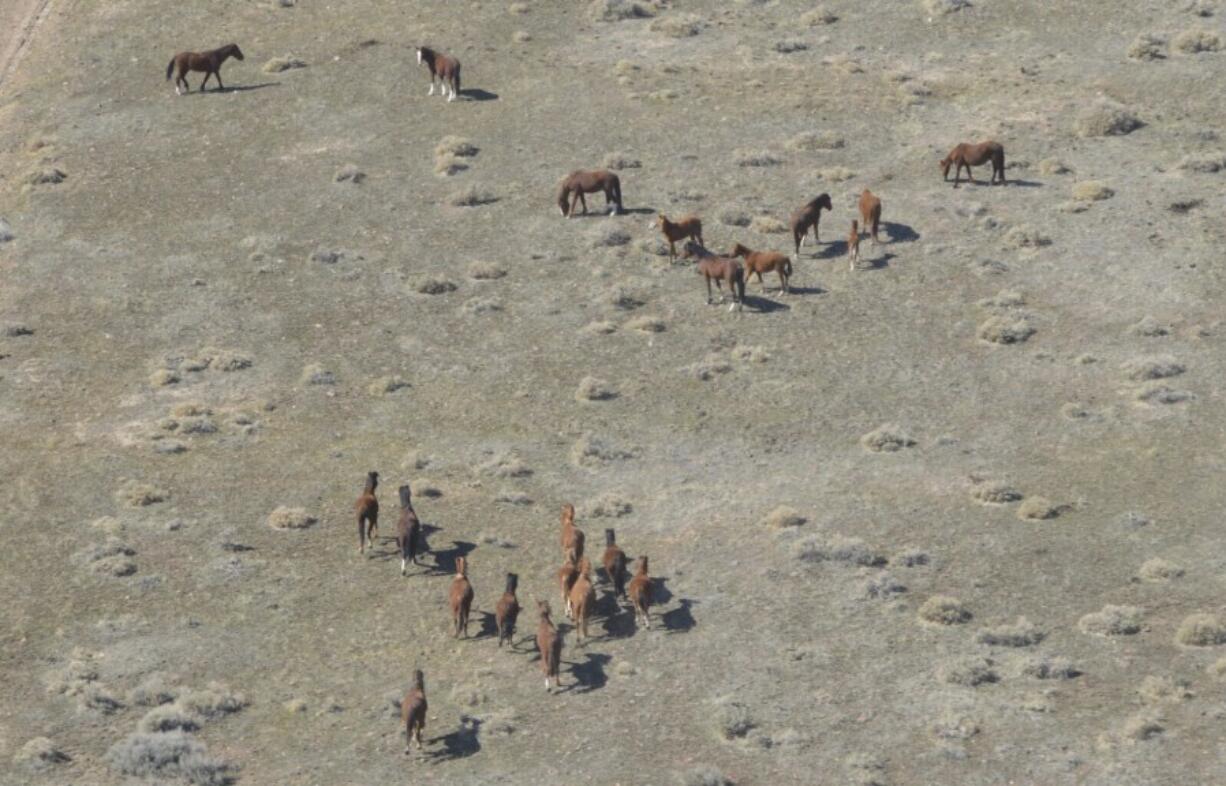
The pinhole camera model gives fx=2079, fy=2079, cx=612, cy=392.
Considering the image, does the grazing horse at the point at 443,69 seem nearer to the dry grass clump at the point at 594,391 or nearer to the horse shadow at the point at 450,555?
the dry grass clump at the point at 594,391

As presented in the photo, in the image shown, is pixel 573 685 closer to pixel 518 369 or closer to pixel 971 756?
pixel 971 756

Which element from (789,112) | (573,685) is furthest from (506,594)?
(789,112)

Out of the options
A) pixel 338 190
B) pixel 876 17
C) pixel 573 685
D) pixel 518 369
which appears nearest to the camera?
pixel 573 685

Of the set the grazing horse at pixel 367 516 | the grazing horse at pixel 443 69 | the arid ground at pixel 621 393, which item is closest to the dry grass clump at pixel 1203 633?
the arid ground at pixel 621 393

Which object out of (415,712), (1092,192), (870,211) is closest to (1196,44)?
(1092,192)

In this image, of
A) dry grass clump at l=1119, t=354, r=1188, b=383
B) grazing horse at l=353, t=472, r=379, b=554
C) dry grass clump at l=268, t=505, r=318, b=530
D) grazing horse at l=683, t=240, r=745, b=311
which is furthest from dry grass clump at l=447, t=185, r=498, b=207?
dry grass clump at l=1119, t=354, r=1188, b=383

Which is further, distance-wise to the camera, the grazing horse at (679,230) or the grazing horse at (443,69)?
the grazing horse at (443,69)

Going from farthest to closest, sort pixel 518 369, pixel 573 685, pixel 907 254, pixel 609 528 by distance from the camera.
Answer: pixel 907 254, pixel 518 369, pixel 609 528, pixel 573 685
